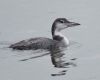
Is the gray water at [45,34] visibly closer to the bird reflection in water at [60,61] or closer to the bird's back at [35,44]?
the bird reflection in water at [60,61]

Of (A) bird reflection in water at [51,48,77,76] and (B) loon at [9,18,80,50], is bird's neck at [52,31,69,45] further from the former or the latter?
(A) bird reflection in water at [51,48,77,76]

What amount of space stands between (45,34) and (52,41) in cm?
133

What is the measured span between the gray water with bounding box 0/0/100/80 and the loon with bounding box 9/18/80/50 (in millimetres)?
283

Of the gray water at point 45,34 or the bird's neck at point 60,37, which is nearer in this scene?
the gray water at point 45,34

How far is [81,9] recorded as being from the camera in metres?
24.5

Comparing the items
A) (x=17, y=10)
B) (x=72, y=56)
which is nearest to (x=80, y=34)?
(x=72, y=56)

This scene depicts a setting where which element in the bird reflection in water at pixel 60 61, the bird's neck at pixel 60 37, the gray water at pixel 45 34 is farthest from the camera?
the bird's neck at pixel 60 37

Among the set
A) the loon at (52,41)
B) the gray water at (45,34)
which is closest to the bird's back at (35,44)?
the loon at (52,41)

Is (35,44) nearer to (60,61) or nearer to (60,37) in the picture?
(60,37)

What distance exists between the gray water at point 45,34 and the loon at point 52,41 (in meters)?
0.28

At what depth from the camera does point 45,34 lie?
21812 mm

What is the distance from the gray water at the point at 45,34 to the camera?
17.1m

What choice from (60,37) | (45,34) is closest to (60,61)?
(60,37)

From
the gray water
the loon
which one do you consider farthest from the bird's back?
the gray water
